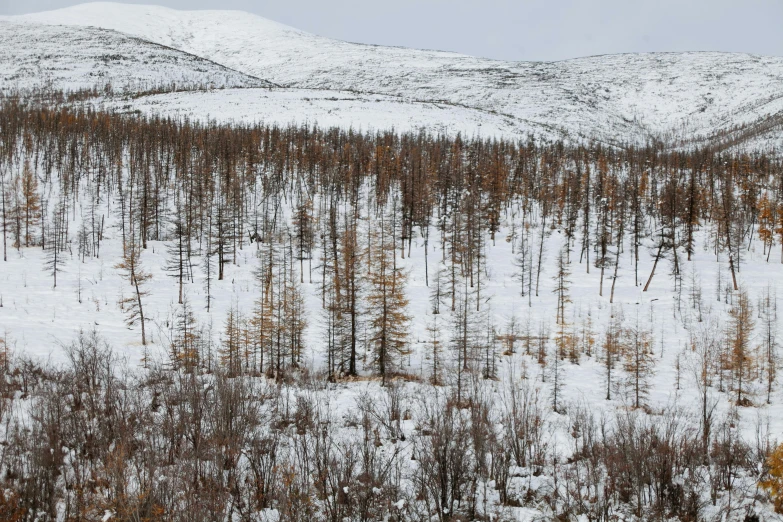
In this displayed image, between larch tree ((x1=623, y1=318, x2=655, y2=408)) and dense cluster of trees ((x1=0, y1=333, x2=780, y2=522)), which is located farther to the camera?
larch tree ((x1=623, y1=318, x2=655, y2=408))

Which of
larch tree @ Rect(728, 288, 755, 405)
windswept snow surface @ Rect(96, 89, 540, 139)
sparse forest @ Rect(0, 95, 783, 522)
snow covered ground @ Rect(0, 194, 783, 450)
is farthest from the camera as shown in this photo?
windswept snow surface @ Rect(96, 89, 540, 139)

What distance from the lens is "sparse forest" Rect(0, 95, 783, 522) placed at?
55.7 feet

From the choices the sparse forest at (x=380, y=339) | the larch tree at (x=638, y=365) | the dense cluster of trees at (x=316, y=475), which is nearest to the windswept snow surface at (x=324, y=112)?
the sparse forest at (x=380, y=339)

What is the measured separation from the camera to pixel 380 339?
38.9 metres

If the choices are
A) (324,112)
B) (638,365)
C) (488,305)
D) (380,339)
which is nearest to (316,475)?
(380,339)

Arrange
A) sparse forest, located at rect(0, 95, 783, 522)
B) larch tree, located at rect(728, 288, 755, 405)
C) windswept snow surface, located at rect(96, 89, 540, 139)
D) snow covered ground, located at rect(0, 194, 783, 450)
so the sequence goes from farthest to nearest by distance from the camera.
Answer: windswept snow surface, located at rect(96, 89, 540, 139)
snow covered ground, located at rect(0, 194, 783, 450)
larch tree, located at rect(728, 288, 755, 405)
sparse forest, located at rect(0, 95, 783, 522)

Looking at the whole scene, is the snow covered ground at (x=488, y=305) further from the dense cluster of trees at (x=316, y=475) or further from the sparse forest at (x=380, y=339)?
the dense cluster of trees at (x=316, y=475)

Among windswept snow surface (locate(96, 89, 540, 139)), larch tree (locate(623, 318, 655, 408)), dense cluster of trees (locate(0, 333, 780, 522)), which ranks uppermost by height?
windswept snow surface (locate(96, 89, 540, 139))

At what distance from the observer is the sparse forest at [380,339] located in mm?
16969

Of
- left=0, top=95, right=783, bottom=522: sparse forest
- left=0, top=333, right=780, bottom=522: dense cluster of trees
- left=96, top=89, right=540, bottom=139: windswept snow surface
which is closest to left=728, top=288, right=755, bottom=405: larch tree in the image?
left=0, top=95, right=783, bottom=522: sparse forest

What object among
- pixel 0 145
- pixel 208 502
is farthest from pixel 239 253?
pixel 0 145

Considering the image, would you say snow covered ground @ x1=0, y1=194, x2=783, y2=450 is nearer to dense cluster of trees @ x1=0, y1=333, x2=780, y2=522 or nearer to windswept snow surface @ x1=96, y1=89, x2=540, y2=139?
dense cluster of trees @ x1=0, y1=333, x2=780, y2=522

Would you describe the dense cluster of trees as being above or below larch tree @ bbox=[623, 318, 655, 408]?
above

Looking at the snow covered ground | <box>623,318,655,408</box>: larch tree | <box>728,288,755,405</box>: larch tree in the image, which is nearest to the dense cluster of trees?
the snow covered ground
